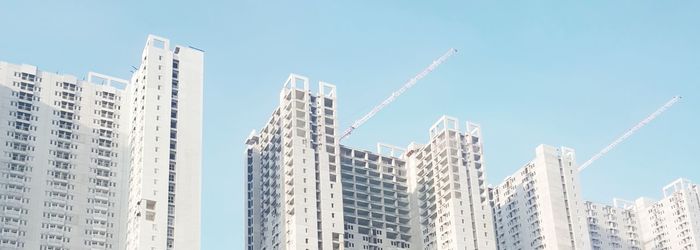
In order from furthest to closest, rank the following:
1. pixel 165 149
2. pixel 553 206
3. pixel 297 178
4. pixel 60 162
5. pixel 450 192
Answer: pixel 553 206, pixel 450 192, pixel 297 178, pixel 60 162, pixel 165 149

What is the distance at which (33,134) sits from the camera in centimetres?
16000

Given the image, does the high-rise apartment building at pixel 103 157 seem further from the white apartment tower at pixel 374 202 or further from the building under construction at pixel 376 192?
the white apartment tower at pixel 374 202

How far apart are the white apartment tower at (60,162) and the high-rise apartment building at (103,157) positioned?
6.1 inches

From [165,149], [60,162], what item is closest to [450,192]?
[165,149]

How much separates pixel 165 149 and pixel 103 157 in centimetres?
1857

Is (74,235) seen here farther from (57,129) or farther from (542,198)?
(542,198)

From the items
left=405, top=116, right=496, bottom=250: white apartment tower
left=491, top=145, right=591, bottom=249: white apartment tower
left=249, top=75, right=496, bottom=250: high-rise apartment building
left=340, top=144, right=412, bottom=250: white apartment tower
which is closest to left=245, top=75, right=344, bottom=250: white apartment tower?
left=249, top=75, right=496, bottom=250: high-rise apartment building

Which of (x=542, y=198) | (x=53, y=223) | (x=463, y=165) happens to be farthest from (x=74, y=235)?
(x=542, y=198)

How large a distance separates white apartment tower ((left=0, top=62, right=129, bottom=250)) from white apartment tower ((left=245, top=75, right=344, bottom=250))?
25.2 metres

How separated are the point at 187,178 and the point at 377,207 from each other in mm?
52264

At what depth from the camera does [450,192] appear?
182 metres

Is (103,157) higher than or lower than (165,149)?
higher

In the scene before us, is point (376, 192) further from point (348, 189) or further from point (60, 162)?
point (60, 162)

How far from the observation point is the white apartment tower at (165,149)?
142375mm
